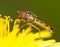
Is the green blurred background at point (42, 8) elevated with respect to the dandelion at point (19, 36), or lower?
elevated

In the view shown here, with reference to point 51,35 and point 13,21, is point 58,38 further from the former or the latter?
point 13,21

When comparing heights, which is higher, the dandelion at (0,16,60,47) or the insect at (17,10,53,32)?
the insect at (17,10,53,32)

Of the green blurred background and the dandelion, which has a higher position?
the green blurred background

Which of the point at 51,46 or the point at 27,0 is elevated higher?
the point at 27,0

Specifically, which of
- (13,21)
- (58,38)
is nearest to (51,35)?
(58,38)
